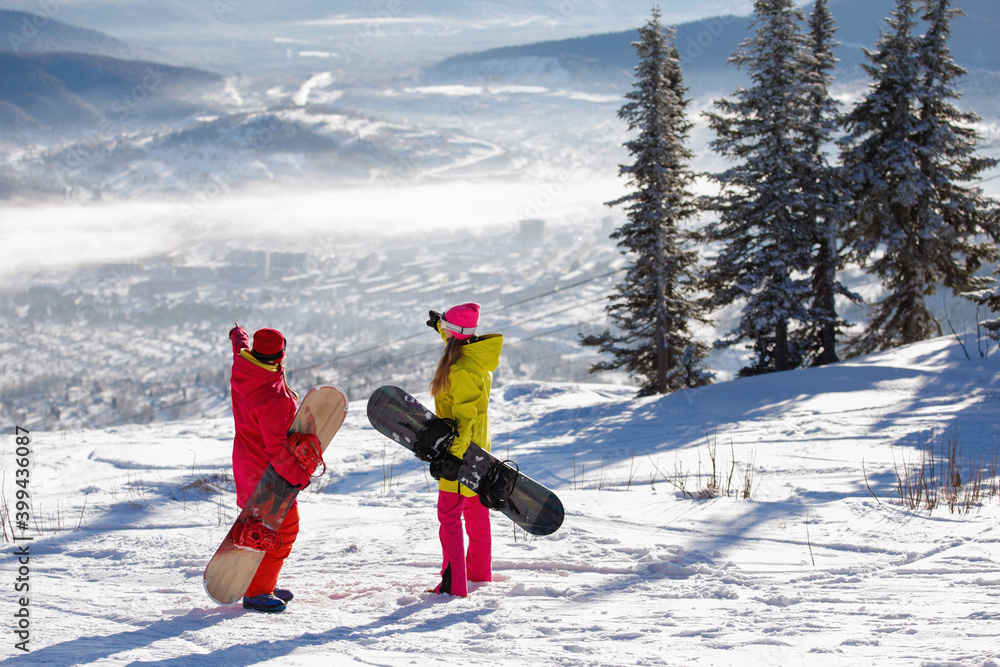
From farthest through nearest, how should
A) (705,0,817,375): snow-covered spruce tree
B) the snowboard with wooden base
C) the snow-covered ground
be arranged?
(705,0,817,375): snow-covered spruce tree
the snowboard with wooden base
the snow-covered ground

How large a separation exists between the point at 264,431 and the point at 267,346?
0.54 meters

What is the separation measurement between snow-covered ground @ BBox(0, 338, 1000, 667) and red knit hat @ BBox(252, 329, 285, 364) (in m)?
1.59

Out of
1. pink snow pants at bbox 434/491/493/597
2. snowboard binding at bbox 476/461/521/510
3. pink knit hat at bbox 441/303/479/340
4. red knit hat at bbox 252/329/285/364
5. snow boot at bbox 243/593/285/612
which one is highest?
pink knit hat at bbox 441/303/479/340

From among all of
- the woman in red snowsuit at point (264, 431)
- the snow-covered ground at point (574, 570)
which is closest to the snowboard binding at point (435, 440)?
the woman in red snowsuit at point (264, 431)

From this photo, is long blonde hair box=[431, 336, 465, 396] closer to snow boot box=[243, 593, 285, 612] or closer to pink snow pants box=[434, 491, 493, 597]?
pink snow pants box=[434, 491, 493, 597]

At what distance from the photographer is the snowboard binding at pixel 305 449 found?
12.3ft

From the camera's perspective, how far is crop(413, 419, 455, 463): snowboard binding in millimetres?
3801

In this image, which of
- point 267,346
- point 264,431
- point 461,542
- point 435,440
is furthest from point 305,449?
point 461,542

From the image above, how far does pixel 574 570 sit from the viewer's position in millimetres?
4441

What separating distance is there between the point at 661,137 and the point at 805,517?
14546mm

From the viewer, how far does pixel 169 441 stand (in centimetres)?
1135

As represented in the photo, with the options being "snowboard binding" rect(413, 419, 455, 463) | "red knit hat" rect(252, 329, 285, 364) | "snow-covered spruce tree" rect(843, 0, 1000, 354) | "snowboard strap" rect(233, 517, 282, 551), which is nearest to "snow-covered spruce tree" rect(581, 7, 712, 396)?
"snow-covered spruce tree" rect(843, 0, 1000, 354)

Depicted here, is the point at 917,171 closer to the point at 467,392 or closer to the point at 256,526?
the point at 467,392

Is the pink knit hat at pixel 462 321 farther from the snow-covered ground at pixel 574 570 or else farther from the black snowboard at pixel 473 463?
the snow-covered ground at pixel 574 570
